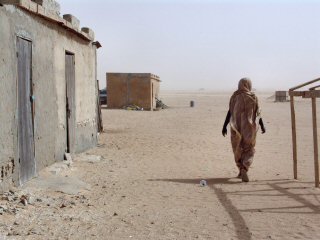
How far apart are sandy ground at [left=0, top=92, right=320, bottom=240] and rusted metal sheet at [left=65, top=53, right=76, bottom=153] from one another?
19.0 inches

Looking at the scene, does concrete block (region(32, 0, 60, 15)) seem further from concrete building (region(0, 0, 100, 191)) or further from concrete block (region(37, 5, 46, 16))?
concrete block (region(37, 5, 46, 16))

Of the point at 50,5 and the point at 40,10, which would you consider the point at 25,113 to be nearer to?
the point at 40,10

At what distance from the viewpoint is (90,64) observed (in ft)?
41.2

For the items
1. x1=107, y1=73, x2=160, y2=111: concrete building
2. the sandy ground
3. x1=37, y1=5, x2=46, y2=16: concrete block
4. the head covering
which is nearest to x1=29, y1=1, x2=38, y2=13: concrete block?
x1=37, y1=5, x2=46, y2=16: concrete block

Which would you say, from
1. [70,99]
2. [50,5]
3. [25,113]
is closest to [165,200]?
[25,113]

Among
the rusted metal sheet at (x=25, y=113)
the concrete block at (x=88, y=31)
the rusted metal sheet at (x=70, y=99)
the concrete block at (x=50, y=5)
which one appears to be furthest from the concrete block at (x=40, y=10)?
→ the concrete block at (x=88, y=31)

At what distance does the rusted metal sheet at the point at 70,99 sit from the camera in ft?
33.5

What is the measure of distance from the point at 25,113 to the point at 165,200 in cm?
272

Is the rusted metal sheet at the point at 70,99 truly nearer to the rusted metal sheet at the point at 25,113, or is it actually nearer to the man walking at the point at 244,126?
the rusted metal sheet at the point at 25,113

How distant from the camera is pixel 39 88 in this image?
8273 millimetres

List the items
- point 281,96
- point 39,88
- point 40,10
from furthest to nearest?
point 281,96
point 39,88
point 40,10

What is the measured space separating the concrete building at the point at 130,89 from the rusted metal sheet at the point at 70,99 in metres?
19.7

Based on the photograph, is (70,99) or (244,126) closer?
(244,126)

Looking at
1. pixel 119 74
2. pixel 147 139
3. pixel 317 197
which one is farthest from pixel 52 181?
pixel 119 74
